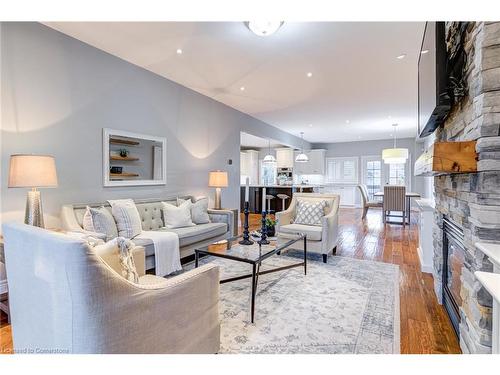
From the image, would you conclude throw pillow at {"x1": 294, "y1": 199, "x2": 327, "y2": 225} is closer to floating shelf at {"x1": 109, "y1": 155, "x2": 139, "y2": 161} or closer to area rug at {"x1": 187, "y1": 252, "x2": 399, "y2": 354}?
area rug at {"x1": 187, "y1": 252, "x2": 399, "y2": 354}

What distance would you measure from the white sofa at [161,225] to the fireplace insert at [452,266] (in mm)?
2698

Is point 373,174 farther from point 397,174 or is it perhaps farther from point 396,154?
point 396,154

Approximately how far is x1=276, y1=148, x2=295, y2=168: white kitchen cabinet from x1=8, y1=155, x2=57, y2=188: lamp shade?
28.6 feet

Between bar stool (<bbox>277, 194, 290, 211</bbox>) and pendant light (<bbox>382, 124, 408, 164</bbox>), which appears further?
pendant light (<bbox>382, 124, 408, 164</bbox>)

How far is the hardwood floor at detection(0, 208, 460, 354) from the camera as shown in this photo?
1941 mm

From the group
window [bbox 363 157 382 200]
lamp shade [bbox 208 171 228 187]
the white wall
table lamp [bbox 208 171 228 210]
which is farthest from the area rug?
window [bbox 363 157 382 200]

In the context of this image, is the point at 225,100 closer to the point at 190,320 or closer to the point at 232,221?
the point at 232,221

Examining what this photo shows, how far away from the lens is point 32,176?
2.30m

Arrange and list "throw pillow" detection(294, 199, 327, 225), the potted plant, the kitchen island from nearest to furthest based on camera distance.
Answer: the potted plant
"throw pillow" detection(294, 199, 327, 225)
the kitchen island

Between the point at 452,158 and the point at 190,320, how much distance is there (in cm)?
164

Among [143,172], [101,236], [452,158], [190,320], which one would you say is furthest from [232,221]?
[452,158]

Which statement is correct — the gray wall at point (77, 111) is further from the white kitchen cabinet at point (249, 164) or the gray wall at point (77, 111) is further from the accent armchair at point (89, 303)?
the white kitchen cabinet at point (249, 164)

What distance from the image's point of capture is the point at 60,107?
2.98 meters

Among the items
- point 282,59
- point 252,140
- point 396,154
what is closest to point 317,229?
point 282,59
